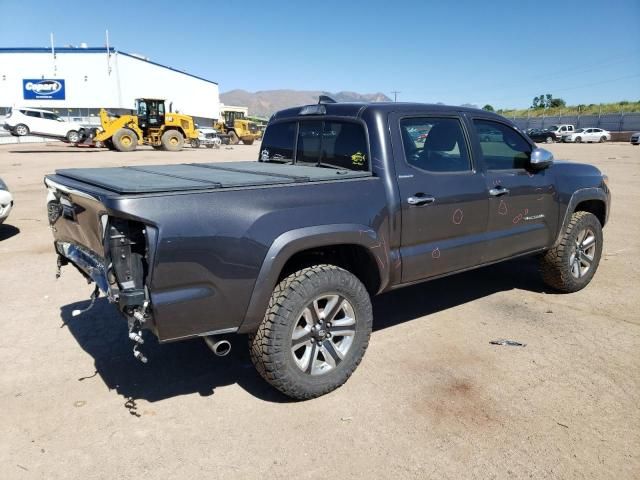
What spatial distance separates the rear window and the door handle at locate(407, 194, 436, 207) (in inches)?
15.3

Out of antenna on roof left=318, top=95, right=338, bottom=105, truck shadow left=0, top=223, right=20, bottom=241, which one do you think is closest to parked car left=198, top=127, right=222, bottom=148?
truck shadow left=0, top=223, right=20, bottom=241

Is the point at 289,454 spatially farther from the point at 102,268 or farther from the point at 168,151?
the point at 168,151

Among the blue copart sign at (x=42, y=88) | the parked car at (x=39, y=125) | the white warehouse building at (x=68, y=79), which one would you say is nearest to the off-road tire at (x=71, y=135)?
the parked car at (x=39, y=125)

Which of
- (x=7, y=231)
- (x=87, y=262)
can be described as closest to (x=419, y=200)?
(x=87, y=262)

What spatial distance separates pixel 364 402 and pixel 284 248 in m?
1.13

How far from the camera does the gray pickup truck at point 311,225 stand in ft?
8.79

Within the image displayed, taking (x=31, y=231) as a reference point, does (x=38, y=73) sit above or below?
above

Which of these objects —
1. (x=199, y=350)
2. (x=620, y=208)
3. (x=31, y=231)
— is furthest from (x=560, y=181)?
(x=31, y=231)

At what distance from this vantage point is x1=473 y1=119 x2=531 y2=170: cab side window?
4.31m

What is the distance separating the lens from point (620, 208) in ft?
34.2

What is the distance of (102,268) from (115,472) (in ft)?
3.69

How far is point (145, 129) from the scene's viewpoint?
27.6 metres

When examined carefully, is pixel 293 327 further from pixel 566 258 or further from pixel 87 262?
pixel 566 258

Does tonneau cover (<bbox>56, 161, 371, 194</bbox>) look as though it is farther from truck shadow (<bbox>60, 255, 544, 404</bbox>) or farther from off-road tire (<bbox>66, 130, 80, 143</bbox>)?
off-road tire (<bbox>66, 130, 80, 143</bbox>)
